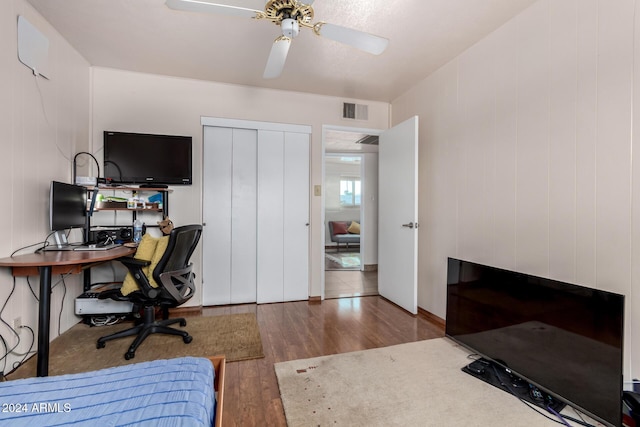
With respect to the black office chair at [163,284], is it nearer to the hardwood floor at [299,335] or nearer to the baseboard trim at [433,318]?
the hardwood floor at [299,335]

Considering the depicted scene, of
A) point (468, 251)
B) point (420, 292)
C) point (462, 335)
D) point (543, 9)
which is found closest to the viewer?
point (543, 9)

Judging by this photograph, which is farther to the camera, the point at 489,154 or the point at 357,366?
the point at 489,154

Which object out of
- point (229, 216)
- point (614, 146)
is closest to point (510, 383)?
point (614, 146)

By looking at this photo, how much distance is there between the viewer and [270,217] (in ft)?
11.6

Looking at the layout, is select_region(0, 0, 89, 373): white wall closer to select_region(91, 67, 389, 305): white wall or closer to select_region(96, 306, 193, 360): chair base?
select_region(91, 67, 389, 305): white wall

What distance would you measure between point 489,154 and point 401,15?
129 centimetres

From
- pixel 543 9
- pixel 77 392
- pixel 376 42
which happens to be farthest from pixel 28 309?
pixel 543 9

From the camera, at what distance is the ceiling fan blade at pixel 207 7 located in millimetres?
1471

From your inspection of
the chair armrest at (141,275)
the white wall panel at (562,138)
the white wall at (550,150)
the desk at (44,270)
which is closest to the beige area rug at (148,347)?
the desk at (44,270)

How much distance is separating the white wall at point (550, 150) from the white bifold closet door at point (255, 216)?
169 cm

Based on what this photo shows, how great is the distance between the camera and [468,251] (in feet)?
8.52

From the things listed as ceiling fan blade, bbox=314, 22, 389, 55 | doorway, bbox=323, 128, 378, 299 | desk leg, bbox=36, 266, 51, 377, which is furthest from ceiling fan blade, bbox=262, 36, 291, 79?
desk leg, bbox=36, 266, 51, 377

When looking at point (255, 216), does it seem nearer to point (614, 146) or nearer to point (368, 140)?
point (368, 140)

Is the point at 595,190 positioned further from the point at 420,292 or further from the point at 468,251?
the point at 420,292
